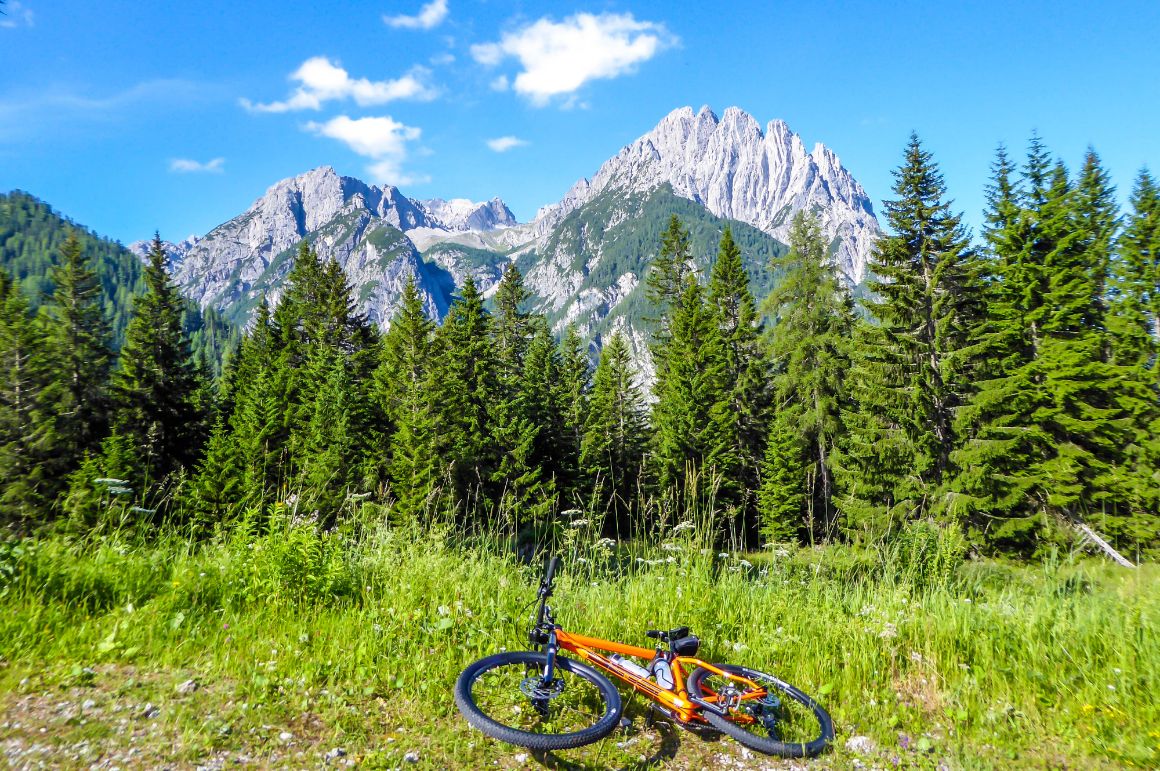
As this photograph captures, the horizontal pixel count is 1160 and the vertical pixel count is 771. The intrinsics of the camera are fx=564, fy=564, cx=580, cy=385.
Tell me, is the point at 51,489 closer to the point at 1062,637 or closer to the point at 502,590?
the point at 502,590

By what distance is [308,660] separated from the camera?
379cm

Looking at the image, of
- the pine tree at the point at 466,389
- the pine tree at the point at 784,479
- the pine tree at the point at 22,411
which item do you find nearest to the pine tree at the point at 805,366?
the pine tree at the point at 784,479

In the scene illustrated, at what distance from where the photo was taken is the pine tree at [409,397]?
29.4m

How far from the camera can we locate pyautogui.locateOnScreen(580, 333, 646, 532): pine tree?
121ft

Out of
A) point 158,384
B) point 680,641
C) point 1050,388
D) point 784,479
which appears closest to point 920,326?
Answer: point 1050,388

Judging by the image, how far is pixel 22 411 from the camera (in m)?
28.2

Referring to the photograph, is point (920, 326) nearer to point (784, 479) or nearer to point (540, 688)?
point (784, 479)

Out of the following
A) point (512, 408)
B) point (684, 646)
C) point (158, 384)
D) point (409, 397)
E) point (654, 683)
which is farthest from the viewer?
point (158, 384)

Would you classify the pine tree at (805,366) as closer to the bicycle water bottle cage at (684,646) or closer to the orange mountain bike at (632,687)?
the orange mountain bike at (632,687)

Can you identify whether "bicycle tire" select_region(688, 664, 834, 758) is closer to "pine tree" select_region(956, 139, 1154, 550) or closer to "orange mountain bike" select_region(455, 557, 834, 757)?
"orange mountain bike" select_region(455, 557, 834, 757)

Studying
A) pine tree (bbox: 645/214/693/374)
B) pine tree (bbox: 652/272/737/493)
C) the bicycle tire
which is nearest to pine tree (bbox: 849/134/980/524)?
pine tree (bbox: 652/272/737/493)

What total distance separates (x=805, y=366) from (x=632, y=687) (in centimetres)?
2840

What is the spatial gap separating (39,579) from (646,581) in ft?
15.2

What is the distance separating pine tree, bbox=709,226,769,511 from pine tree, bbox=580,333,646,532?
21.7ft
